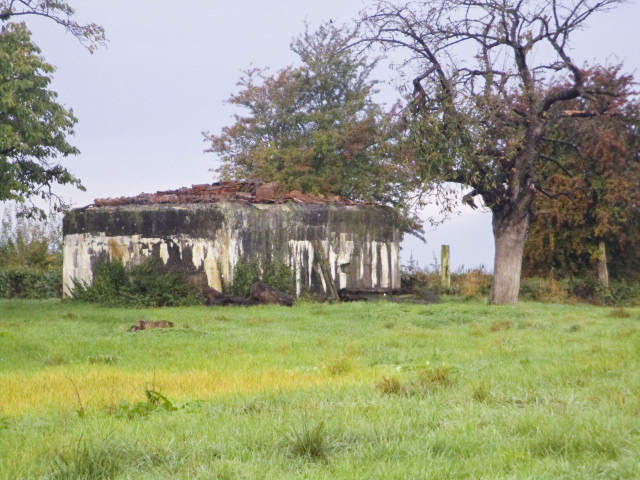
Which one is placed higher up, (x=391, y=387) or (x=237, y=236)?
(x=237, y=236)

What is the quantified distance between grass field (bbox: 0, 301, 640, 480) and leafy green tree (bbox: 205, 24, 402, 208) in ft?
78.5

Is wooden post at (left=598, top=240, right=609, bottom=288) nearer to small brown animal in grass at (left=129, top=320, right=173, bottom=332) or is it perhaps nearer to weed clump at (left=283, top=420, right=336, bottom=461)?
small brown animal in grass at (left=129, top=320, right=173, bottom=332)

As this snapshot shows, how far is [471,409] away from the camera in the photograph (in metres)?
6.22

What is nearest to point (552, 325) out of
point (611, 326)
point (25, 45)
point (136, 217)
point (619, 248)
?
point (611, 326)

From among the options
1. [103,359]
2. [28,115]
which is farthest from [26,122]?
[103,359]

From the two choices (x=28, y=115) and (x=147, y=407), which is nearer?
(x=147, y=407)

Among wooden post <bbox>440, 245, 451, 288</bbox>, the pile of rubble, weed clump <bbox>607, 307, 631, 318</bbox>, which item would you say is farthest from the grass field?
wooden post <bbox>440, 245, 451, 288</bbox>

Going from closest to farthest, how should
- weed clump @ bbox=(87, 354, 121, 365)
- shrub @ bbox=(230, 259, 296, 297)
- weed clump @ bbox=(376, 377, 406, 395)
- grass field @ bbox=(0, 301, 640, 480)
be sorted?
1. grass field @ bbox=(0, 301, 640, 480)
2. weed clump @ bbox=(376, 377, 406, 395)
3. weed clump @ bbox=(87, 354, 121, 365)
4. shrub @ bbox=(230, 259, 296, 297)

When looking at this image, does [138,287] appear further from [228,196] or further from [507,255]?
[507,255]

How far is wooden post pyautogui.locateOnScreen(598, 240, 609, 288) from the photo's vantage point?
31.3 metres

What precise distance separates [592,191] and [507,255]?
815 cm

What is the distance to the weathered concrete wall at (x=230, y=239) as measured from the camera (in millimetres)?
25375

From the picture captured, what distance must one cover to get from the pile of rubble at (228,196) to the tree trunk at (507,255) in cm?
524

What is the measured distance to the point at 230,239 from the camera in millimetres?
25562
